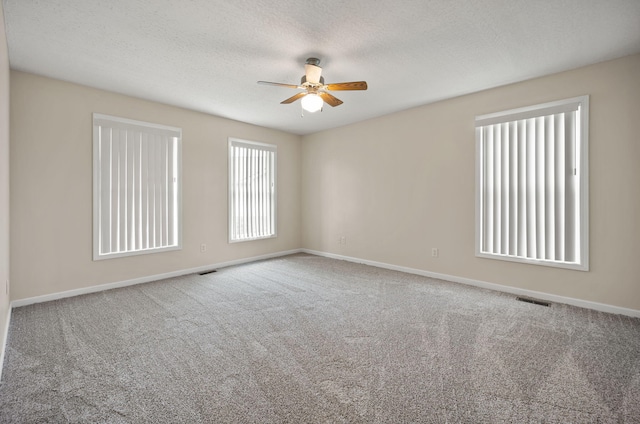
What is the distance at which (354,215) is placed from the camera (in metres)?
5.33

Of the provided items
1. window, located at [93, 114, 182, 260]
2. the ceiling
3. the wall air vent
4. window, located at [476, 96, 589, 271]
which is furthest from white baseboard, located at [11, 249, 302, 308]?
the wall air vent

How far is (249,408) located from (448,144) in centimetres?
389

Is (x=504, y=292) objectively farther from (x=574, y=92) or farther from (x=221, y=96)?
(x=221, y=96)

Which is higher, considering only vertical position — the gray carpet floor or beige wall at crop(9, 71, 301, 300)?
beige wall at crop(9, 71, 301, 300)

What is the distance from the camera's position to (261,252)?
557 centimetres

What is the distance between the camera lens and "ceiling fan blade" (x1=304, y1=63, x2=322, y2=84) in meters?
2.74

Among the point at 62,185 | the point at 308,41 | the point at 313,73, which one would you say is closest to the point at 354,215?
the point at 313,73

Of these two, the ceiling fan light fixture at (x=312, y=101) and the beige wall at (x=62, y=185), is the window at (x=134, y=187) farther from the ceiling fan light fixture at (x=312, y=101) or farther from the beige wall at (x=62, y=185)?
the ceiling fan light fixture at (x=312, y=101)

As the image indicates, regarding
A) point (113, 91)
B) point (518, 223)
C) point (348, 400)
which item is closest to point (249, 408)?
point (348, 400)

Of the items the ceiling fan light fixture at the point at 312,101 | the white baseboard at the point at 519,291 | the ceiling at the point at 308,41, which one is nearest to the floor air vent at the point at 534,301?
the white baseboard at the point at 519,291

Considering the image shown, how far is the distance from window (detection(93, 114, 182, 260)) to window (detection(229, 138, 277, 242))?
96 centimetres

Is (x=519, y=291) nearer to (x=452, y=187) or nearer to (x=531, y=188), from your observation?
(x=531, y=188)

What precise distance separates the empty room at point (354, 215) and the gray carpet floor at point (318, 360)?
0.02 m

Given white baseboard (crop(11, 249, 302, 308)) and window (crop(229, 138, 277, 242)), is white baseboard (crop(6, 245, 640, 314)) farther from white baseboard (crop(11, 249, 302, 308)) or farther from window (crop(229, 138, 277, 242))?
window (crop(229, 138, 277, 242))
